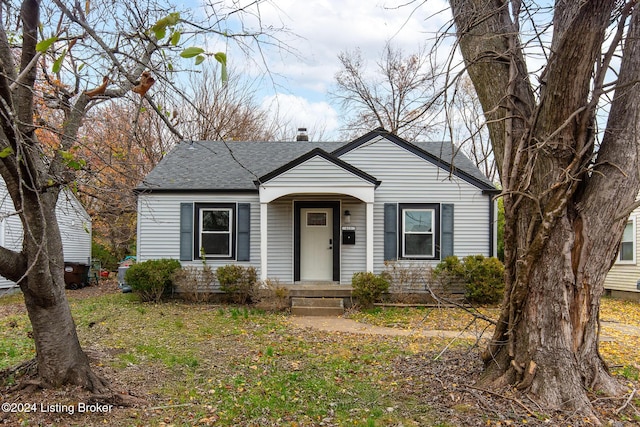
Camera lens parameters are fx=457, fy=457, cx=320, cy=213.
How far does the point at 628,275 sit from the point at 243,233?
1152cm

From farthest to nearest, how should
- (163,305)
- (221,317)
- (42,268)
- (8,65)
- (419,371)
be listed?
(163,305)
(221,317)
(419,371)
(42,268)
(8,65)

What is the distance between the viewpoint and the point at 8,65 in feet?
11.8

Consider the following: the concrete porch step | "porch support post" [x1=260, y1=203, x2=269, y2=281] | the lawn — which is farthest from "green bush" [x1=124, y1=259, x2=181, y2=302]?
the concrete porch step

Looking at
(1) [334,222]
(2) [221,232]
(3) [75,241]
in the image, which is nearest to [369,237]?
(1) [334,222]

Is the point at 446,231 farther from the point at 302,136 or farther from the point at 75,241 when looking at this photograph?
the point at 75,241

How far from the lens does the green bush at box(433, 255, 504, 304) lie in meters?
10.7

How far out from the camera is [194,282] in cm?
1116

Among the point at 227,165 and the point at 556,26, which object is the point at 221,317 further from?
the point at 556,26

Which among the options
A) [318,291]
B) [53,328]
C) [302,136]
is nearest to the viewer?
[53,328]

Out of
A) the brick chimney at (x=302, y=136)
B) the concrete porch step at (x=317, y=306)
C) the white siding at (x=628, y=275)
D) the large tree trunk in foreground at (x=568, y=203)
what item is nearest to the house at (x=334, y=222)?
the concrete porch step at (x=317, y=306)

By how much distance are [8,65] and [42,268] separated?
166cm

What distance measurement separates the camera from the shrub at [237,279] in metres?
10.9

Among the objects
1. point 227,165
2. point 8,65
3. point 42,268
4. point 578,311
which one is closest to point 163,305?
point 227,165

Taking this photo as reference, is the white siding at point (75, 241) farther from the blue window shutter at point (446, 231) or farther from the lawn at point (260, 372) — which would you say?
the blue window shutter at point (446, 231)
